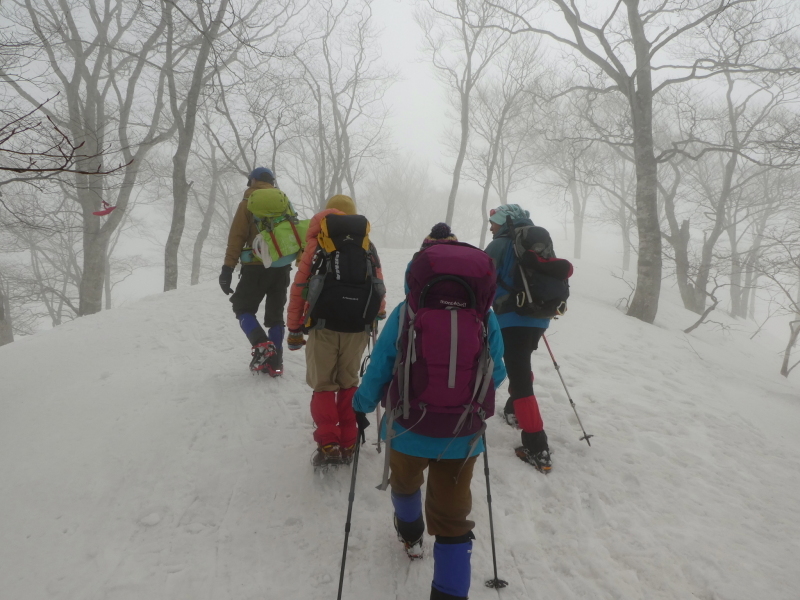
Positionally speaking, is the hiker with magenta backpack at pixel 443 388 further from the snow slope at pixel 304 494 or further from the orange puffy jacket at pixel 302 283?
the orange puffy jacket at pixel 302 283

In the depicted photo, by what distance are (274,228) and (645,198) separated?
7595 mm

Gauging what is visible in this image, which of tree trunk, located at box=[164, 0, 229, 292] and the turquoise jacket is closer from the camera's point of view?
the turquoise jacket

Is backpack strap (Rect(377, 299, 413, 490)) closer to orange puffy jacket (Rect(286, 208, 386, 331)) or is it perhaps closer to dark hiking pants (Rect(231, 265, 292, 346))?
orange puffy jacket (Rect(286, 208, 386, 331))

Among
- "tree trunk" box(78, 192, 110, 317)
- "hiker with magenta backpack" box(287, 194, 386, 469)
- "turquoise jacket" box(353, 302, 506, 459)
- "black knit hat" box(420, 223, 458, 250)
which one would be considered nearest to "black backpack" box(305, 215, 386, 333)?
"hiker with magenta backpack" box(287, 194, 386, 469)

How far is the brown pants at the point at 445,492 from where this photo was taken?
2025 millimetres

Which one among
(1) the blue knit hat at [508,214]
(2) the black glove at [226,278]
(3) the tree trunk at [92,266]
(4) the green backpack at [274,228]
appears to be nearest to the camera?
(1) the blue knit hat at [508,214]

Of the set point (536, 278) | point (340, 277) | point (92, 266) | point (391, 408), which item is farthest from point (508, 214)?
point (92, 266)

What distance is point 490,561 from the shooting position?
99.1 inches

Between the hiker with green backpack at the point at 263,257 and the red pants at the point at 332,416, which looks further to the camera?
the hiker with green backpack at the point at 263,257

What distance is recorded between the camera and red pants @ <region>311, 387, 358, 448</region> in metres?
2.99

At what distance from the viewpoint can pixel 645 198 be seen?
26.3 ft

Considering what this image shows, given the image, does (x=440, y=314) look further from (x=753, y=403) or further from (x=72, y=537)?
(x=753, y=403)

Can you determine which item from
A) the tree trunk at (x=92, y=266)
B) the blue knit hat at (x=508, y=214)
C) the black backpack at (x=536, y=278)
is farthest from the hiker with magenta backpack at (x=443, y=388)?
the tree trunk at (x=92, y=266)

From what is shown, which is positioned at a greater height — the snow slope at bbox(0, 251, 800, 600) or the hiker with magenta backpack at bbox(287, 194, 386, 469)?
the hiker with magenta backpack at bbox(287, 194, 386, 469)
